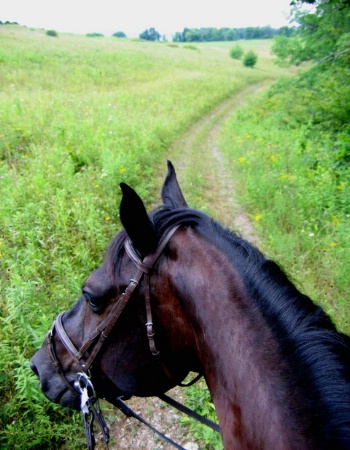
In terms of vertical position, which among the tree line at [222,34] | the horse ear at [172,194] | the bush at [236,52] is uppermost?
the tree line at [222,34]

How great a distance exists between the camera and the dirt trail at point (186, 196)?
9.62 feet

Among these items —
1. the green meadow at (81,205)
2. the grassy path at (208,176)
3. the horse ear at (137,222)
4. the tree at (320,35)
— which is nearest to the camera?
the horse ear at (137,222)

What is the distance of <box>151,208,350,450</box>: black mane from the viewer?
1.07 m

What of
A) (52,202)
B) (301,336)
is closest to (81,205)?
(52,202)

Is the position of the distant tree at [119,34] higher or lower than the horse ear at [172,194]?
higher

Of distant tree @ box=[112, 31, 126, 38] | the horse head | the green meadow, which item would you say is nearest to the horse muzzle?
the horse head

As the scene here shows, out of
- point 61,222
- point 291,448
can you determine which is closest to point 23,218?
point 61,222

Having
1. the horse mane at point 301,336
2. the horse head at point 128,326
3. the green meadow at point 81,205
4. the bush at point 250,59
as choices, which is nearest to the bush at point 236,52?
the bush at point 250,59

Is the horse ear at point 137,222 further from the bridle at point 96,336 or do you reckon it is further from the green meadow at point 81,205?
the green meadow at point 81,205

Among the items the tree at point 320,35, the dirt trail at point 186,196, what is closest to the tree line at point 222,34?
the dirt trail at point 186,196

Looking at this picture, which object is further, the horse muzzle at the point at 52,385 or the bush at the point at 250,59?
the bush at the point at 250,59

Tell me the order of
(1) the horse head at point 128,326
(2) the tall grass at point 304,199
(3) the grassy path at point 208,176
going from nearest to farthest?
(1) the horse head at point 128,326, (2) the tall grass at point 304,199, (3) the grassy path at point 208,176

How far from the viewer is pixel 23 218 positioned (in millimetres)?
4797

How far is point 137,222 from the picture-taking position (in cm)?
146
